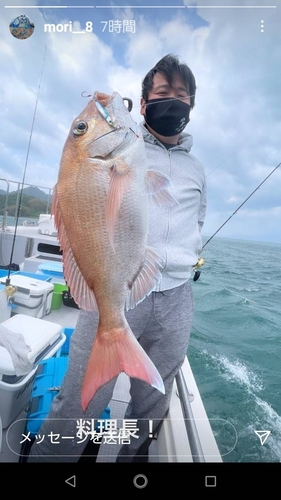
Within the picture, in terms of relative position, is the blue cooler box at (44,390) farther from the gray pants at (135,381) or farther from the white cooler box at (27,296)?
the white cooler box at (27,296)

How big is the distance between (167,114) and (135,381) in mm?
1260

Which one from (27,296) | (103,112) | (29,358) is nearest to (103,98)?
(103,112)

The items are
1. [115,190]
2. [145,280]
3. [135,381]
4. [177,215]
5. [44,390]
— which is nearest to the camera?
[115,190]

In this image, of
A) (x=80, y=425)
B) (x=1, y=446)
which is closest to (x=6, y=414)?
(x=1, y=446)

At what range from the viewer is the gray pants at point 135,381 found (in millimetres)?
1116

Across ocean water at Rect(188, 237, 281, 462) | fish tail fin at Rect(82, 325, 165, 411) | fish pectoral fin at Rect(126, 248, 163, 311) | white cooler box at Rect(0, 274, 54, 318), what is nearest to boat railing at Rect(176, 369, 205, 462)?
ocean water at Rect(188, 237, 281, 462)

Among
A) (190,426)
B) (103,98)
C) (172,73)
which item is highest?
(172,73)

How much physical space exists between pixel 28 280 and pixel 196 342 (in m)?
2.50

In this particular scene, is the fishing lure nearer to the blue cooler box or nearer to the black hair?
the black hair

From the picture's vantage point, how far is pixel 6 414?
4.95 ft

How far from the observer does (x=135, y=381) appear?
4.68 feet

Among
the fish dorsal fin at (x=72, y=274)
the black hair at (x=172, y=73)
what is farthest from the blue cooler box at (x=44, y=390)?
the black hair at (x=172, y=73)

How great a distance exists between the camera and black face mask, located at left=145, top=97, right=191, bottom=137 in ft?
3.66
